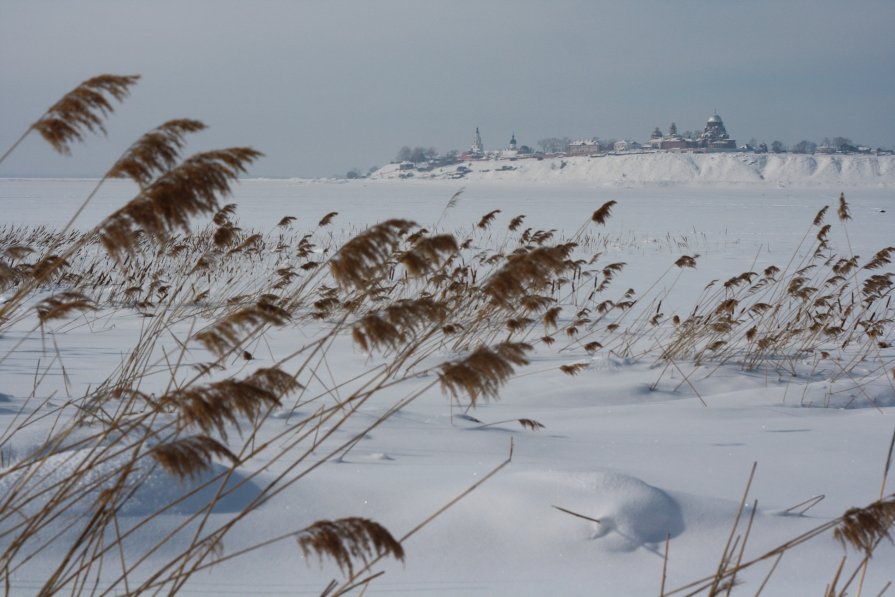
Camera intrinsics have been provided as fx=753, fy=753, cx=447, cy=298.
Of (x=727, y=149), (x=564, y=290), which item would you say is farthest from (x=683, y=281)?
(x=727, y=149)

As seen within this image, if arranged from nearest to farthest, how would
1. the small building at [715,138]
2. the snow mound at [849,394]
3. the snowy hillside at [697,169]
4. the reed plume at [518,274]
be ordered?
the reed plume at [518,274]
the snow mound at [849,394]
the snowy hillside at [697,169]
the small building at [715,138]

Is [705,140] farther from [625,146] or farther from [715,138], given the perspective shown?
[625,146]

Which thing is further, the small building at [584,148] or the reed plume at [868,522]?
the small building at [584,148]

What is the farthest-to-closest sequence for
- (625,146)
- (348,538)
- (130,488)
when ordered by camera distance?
1. (625,146)
2. (130,488)
3. (348,538)

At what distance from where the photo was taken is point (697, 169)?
11756cm

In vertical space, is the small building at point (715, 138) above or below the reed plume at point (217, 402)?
above

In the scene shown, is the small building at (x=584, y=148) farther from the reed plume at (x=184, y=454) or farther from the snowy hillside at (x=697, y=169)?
the reed plume at (x=184, y=454)

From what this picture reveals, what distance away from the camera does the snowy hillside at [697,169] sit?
110750 millimetres

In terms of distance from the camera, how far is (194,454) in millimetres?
1149

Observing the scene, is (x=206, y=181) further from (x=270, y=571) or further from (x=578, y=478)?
(x=578, y=478)

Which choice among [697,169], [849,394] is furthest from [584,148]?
[849,394]

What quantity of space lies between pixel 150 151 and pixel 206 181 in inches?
7.4

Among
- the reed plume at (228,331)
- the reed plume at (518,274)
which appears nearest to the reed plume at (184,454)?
the reed plume at (228,331)

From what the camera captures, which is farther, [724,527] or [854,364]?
[854,364]
